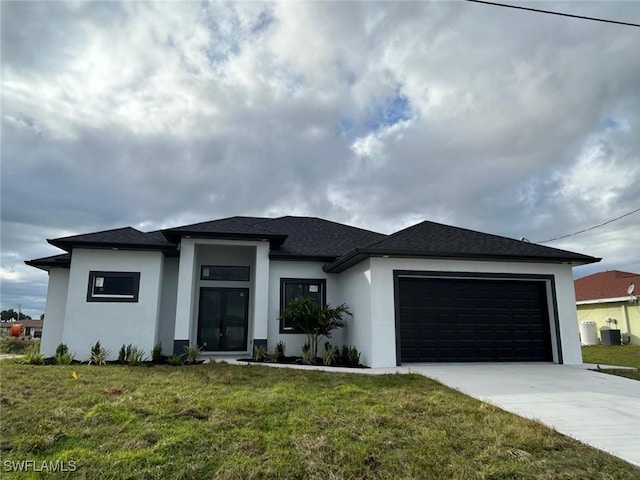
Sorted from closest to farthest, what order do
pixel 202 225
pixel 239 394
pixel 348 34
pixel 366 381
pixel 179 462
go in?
1. pixel 179 462
2. pixel 239 394
3. pixel 366 381
4. pixel 348 34
5. pixel 202 225

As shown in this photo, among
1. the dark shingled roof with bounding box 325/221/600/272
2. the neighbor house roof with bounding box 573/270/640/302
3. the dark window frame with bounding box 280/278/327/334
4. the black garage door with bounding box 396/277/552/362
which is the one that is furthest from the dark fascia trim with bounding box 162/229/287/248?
the neighbor house roof with bounding box 573/270/640/302

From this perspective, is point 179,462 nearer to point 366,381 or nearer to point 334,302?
point 366,381

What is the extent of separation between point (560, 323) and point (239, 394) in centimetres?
947

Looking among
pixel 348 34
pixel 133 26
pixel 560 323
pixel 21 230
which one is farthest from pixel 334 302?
pixel 21 230

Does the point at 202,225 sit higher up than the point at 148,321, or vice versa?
the point at 202,225

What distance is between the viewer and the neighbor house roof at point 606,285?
2059 cm

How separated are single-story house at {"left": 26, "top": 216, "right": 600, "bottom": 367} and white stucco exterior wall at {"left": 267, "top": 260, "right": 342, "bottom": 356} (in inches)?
1.3

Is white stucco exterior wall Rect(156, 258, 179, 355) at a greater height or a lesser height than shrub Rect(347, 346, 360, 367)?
greater

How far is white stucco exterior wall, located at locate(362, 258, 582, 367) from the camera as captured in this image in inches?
387

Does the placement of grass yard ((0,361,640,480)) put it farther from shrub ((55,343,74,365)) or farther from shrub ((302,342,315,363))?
shrub ((302,342,315,363))

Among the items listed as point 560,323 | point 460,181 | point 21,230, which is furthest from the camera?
point 460,181

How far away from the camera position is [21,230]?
13977mm

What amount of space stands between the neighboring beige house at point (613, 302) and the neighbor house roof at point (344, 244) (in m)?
12.3

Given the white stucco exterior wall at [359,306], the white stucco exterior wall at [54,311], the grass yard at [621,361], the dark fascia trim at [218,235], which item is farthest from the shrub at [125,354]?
the grass yard at [621,361]
